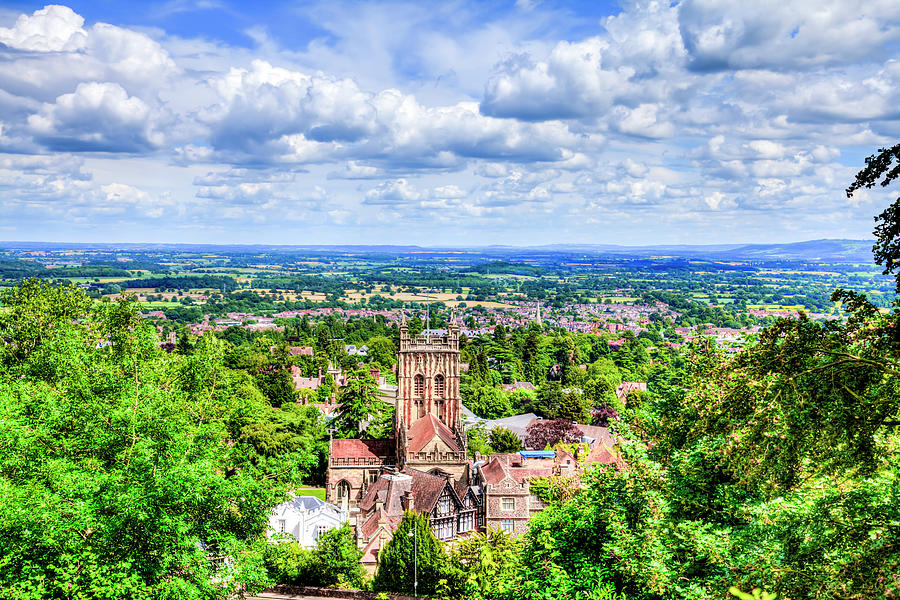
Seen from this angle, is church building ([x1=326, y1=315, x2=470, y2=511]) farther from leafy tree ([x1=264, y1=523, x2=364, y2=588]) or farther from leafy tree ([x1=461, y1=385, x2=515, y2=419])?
leafy tree ([x1=461, y1=385, x2=515, y2=419])

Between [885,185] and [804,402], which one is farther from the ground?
[885,185]

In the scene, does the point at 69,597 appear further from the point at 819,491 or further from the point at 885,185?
the point at 885,185

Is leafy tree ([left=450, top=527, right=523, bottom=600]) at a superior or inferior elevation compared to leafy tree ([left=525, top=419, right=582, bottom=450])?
superior

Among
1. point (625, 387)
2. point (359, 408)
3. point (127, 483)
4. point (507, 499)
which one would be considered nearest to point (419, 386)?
point (359, 408)

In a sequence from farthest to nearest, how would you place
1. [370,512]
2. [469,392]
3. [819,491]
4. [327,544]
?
[469,392] < [370,512] < [327,544] < [819,491]

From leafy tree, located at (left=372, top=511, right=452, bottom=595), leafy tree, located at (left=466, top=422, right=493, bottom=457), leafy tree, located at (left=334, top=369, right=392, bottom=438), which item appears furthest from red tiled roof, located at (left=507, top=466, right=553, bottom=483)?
leafy tree, located at (left=334, top=369, right=392, bottom=438)

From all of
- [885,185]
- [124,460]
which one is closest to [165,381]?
[124,460]
